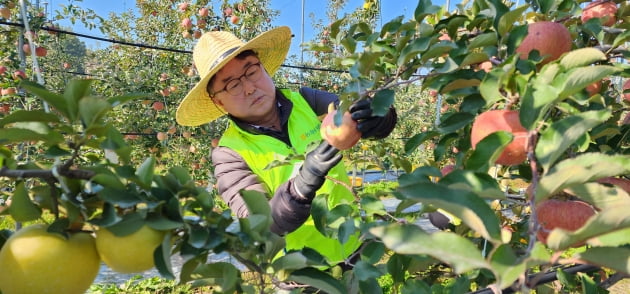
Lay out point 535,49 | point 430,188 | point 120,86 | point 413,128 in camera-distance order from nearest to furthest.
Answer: point 430,188, point 535,49, point 120,86, point 413,128

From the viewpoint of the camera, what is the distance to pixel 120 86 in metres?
3.82

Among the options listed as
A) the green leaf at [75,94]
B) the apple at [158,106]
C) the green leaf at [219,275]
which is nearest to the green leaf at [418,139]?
the green leaf at [219,275]

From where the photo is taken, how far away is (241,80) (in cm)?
120

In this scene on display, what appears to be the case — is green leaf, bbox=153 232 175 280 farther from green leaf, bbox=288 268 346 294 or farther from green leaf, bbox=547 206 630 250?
green leaf, bbox=547 206 630 250

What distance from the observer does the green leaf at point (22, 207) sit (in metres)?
0.46

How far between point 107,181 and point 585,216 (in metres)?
0.62

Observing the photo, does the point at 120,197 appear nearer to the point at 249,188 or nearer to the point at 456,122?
the point at 456,122

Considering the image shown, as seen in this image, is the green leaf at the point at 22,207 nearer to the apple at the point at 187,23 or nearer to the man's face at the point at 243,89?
the man's face at the point at 243,89

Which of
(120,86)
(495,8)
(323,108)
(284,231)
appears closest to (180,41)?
(120,86)

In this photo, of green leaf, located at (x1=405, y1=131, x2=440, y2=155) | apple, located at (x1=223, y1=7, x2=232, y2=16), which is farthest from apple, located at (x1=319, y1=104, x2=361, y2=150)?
apple, located at (x1=223, y1=7, x2=232, y2=16)

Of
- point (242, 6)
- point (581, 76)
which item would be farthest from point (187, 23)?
point (581, 76)

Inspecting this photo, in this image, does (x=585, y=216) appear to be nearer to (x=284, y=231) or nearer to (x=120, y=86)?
(x=284, y=231)

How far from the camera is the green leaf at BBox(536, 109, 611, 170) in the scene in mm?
417

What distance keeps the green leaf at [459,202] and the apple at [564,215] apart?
8.3 inches
